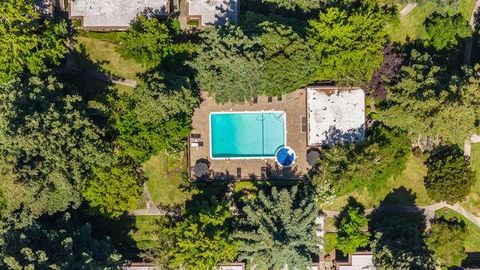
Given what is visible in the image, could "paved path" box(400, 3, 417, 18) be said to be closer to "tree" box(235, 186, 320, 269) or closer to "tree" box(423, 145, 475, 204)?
"tree" box(423, 145, 475, 204)

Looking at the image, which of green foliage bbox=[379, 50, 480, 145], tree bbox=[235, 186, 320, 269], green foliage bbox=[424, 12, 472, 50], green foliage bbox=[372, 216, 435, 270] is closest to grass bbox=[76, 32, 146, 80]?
tree bbox=[235, 186, 320, 269]

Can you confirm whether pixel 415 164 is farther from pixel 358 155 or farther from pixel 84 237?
pixel 84 237

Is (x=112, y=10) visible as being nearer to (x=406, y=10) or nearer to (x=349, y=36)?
(x=349, y=36)

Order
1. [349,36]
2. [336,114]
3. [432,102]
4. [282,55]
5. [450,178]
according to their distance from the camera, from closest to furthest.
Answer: [432,102] → [282,55] → [349,36] → [450,178] → [336,114]

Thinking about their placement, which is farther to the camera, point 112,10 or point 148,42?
point 112,10

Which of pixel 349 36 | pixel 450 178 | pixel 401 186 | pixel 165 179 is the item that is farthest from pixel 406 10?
pixel 165 179

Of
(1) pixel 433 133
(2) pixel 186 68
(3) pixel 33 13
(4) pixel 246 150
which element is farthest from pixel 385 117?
(3) pixel 33 13
